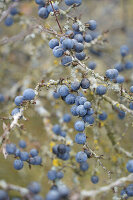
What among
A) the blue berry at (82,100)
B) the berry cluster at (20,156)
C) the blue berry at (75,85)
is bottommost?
the berry cluster at (20,156)

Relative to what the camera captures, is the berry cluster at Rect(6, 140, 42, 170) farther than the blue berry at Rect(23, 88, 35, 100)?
Yes

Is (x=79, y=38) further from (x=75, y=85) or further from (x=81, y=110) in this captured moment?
(x=81, y=110)

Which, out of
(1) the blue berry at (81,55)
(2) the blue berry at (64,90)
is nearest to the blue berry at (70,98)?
(2) the blue berry at (64,90)

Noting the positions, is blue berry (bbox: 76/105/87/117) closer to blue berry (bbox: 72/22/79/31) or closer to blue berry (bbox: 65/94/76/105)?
blue berry (bbox: 65/94/76/105)

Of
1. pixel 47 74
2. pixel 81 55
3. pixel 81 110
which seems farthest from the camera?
pixel 47 74

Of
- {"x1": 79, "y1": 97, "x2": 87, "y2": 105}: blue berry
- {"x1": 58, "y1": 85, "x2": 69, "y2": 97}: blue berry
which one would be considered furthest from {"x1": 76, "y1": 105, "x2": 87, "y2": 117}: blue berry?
{"x1": 58, "y1": 85, "x2": 69, "y2": 97}: blue berry

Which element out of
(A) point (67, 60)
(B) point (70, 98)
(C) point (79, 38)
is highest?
(C) point (79, 38)

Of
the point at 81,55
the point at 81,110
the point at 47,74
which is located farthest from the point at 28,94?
the point at 47,74

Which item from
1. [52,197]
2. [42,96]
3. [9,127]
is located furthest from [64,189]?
[42,96]

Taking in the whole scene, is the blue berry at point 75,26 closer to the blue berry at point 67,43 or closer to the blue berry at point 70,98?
the blue berry at point 67,43

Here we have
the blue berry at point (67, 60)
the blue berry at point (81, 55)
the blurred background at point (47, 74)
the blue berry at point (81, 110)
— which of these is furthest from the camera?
the blurred background at point (47, 74)

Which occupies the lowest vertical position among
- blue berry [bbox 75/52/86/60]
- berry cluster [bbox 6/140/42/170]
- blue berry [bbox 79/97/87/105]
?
berry cluster [bbox 6/140/42/170]
